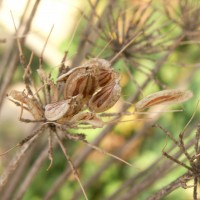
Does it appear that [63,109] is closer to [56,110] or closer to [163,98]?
[56,110]

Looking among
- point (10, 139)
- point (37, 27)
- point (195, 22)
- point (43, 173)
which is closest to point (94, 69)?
point (195, 22)

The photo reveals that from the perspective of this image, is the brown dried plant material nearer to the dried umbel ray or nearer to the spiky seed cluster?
the spiky seed cluster

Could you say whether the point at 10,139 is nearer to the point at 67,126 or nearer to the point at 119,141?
the point at 119,141

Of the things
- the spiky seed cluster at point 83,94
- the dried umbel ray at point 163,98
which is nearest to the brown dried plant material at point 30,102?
the spiky seed cluster at point 83,94

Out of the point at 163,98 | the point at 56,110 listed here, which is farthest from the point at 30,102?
the point at 163,98

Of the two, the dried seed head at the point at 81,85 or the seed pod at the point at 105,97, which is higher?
the dried seed head at the point at 81,85

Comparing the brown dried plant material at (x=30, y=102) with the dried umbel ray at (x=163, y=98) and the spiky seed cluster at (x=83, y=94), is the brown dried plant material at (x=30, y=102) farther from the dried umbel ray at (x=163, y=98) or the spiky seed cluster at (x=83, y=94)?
the dried umbel ray at (x=163, y=98)

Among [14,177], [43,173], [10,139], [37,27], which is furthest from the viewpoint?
[37,27]
